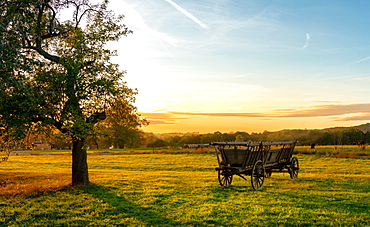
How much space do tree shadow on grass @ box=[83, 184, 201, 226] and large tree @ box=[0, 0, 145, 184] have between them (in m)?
2.95

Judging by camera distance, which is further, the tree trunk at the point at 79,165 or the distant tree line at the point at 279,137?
the distant tree line at the point at 279,137

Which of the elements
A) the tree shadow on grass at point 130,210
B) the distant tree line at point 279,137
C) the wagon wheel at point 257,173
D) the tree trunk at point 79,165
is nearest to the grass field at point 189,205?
the tree shadow on grass at point 130,210

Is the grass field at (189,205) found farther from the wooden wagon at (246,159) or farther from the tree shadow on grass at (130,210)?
the wooden wagon at (246,159)

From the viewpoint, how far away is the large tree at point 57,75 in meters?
13.2

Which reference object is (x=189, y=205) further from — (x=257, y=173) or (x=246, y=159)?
(x=257, y=173)

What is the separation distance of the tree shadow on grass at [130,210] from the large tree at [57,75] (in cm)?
295

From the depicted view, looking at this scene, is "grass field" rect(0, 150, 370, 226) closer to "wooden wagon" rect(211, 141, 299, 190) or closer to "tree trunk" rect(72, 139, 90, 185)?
"wooden wagon" rect(211, 141, 299, 190)

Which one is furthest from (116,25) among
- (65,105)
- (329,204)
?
(329,204)

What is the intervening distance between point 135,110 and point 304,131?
6825cm

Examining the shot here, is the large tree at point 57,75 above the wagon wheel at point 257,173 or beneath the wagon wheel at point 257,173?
above

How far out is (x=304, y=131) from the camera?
78.1 m

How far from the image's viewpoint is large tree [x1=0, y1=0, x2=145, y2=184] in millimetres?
13227

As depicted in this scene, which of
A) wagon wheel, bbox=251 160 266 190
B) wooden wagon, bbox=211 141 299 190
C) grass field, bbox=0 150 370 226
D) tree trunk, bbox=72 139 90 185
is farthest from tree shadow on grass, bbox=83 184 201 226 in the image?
wagon wheel, bbox=251 160 266 190

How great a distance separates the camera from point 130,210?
10.8m
